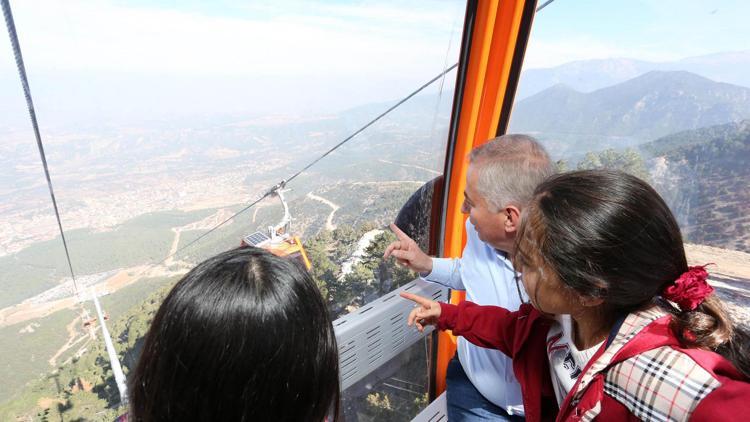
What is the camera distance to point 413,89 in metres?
1.83

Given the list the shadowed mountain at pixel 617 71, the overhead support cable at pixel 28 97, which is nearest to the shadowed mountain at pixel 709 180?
the shadowed mountain at pixel 617 71

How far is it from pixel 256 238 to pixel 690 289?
45.0 inches

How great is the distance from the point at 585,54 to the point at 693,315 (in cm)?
146

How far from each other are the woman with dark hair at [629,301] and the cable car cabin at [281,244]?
2.67ft

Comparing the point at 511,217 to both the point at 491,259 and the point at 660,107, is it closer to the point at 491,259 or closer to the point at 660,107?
the point at 491,259

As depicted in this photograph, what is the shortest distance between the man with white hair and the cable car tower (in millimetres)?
376

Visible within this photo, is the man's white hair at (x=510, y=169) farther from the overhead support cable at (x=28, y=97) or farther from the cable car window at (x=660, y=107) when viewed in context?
the overhead support cable at (x=28, y=97)

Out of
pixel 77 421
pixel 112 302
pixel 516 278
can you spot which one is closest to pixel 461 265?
pixel 516 278

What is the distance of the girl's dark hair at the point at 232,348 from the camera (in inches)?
22.5

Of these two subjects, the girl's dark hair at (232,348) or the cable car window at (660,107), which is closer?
the girl's dark hair at (232,348)

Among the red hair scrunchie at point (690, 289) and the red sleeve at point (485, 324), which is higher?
the red hair scrunchie at point (690, 289)

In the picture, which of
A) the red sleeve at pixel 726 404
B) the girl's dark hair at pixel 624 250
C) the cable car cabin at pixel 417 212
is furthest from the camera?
the cable car cabin at pixel 417 212

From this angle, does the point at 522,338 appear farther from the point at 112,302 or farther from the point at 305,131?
the point at 112,302

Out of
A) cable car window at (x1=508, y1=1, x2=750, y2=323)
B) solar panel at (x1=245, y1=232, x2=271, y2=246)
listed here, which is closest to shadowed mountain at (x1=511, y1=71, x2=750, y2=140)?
cable car window at (x1=508, y1=1, x2=750, y2=323)
